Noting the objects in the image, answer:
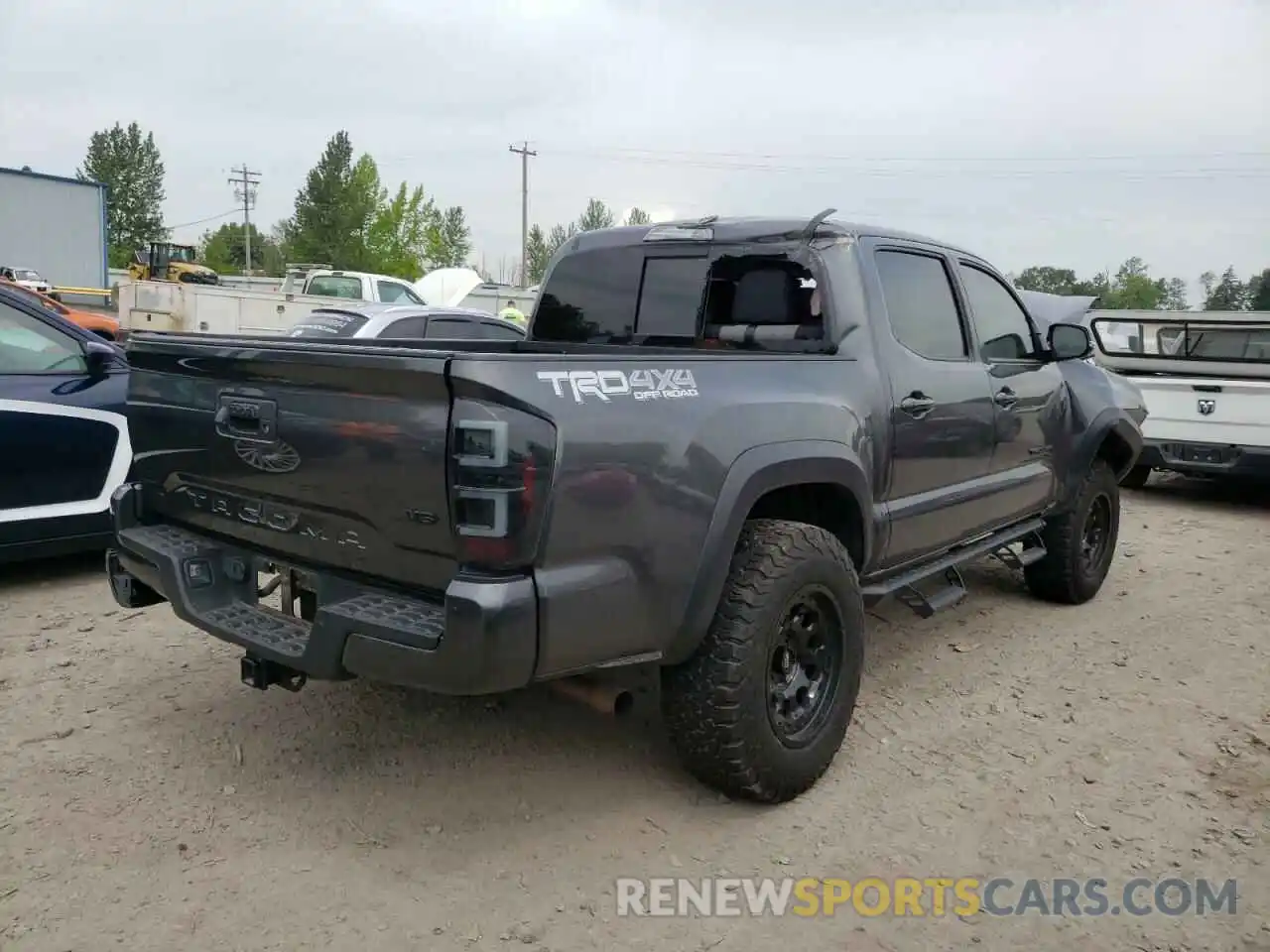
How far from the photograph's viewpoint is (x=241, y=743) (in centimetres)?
366

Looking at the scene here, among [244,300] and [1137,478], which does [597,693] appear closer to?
[1137,478]

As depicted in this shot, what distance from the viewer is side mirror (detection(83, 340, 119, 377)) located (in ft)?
17.7

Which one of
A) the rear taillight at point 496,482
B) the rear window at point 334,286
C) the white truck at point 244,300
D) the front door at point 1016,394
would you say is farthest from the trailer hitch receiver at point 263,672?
the rear window at point 334,286

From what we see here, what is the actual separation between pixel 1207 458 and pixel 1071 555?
4.21m

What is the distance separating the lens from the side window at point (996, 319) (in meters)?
4.71

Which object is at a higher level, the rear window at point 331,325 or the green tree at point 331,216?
the green tree at point 331,216

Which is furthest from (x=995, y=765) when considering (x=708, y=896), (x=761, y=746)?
(x=708, y=896)

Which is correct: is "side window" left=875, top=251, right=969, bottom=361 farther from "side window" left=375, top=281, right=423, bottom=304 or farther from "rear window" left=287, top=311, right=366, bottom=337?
"side window" left=375, top=281, right=423, bottom=304

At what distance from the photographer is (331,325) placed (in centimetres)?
884

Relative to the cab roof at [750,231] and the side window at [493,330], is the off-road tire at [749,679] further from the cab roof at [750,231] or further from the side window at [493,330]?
the side window at [493,330]

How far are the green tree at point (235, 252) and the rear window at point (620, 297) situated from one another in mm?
74688

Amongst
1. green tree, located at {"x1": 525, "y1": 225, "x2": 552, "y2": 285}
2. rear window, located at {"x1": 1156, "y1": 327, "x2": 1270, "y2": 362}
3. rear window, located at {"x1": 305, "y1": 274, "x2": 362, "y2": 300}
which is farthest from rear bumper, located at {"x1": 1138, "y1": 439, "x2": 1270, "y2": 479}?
green tree, located at {"x1": 525, "y1": 225, "x2": 552, "y2": 285}

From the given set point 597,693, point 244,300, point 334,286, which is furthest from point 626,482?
point 334,286

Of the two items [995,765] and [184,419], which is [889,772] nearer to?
[995,765]
